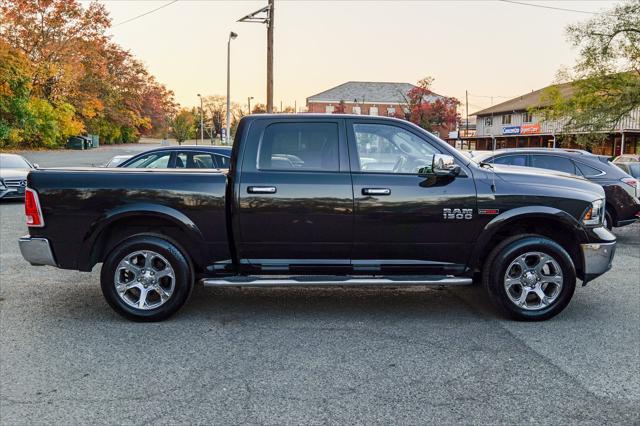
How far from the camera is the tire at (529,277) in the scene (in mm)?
5270

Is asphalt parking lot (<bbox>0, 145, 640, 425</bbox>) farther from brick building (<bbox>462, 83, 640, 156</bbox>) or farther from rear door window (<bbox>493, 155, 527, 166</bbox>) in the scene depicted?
brick building (<bbox>462, 83, 640, 156</bbox>)

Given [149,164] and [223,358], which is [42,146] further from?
[223,358]

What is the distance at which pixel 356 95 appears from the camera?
9538 cm

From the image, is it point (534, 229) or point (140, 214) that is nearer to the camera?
point (140, 214)

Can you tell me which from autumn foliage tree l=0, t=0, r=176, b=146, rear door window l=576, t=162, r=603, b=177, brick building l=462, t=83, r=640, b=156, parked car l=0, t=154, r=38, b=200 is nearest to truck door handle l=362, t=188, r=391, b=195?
rear door window l=576, t=162, r=603, b=177

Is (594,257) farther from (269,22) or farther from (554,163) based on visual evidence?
(269,22)

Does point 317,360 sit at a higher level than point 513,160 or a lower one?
lower

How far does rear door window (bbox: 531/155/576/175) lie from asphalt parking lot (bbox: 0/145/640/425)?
4413 millimetres

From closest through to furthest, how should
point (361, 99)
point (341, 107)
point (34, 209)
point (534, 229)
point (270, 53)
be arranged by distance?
1. point (34, 209)
2. point (534, 229)
3. point (270, 53)
4. point (341, 107)
5. point (361, 99)

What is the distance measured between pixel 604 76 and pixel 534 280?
31515 mm

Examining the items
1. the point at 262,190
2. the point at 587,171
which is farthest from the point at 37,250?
the point at 587,171

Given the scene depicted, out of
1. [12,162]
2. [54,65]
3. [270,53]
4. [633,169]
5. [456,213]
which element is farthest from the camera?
[54,65]

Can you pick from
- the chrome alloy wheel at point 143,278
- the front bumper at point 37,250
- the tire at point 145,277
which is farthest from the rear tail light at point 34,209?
the chrome alloy wheel at point 143,278

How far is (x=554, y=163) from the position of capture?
34.1 feet
